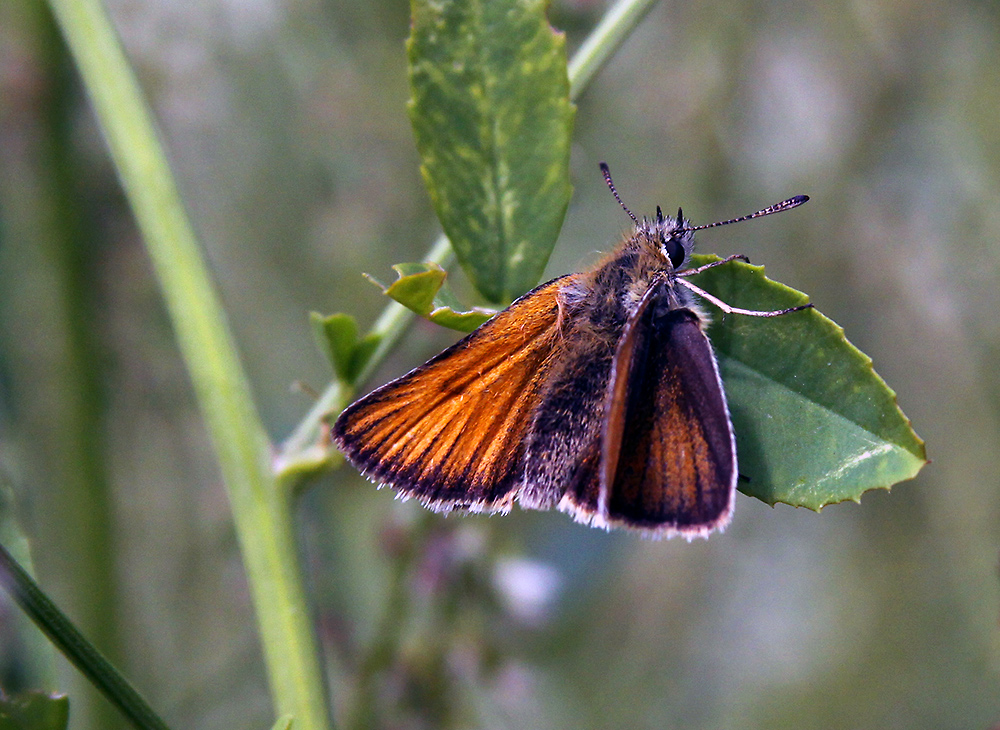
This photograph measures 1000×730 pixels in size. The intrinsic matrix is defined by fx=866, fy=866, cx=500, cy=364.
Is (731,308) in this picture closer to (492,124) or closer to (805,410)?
(805,410)

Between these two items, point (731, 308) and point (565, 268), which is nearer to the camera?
A: point (731, 308)

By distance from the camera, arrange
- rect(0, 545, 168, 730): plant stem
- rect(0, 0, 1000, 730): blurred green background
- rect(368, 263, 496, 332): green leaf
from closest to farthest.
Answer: rect(0, 545, 168, 730): plant stem
rect(368, 263, 496, 332): green leaf
rect(0, 0, 1000, 730): blurred green background

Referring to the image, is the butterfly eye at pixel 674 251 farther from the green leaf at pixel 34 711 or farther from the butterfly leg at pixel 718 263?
the green leaf at pixel 34 711

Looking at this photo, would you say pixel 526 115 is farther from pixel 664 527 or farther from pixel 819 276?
pixel 819 276

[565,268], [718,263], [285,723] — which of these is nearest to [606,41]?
[718,263]

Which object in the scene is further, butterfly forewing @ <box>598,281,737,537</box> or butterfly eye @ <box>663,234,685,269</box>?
butterfly eye @ <box>663,234,685,269</box>

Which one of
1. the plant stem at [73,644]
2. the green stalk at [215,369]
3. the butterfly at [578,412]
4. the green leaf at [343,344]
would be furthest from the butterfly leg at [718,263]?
the plant stem at [73,644]

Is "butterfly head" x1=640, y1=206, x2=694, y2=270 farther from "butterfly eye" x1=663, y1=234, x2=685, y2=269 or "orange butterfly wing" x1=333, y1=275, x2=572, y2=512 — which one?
"orange butterfly wing" x1=333, y1=275, x2=572, y2=512

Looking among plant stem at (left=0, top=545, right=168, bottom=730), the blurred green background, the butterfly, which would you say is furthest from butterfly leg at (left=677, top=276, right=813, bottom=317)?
the blurred green background
